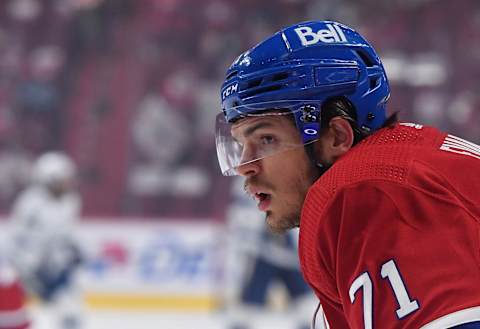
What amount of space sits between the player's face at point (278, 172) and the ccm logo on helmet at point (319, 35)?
0.11m

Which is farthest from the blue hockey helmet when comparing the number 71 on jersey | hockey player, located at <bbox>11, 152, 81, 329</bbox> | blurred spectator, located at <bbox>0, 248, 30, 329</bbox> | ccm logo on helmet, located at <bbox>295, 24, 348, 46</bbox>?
hockey player, located at <bbox>11, 152, 81, 329</bbox>

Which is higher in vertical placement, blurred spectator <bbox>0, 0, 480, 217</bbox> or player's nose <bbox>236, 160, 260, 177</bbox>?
blurred spectator <bbox>0, 0, 480, 217</bbox>

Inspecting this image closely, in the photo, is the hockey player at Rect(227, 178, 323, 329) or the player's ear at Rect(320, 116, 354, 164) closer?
the player's ear at Rect(320, 116, 354, 164)

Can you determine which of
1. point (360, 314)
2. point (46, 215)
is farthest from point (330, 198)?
point (46, 215)

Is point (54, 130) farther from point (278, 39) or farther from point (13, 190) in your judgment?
point (278, 39)

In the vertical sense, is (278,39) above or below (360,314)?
above

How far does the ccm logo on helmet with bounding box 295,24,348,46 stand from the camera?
1.13 metres

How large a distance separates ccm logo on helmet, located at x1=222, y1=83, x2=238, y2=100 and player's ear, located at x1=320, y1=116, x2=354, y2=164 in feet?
0.43

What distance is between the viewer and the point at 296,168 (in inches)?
45.3

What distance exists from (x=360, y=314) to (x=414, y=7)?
7127 millimetres

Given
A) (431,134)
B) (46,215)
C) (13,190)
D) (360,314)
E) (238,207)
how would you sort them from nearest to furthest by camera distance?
(360,314) → (431,134) → (238,207) → (46,215) → (13,190)

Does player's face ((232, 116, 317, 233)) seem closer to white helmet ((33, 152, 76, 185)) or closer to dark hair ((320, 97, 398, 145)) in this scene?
dark hair ((320, 97, 398, 145))

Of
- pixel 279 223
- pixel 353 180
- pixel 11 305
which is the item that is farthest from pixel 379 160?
pixel 11 305

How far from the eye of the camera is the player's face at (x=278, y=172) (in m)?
1.15
